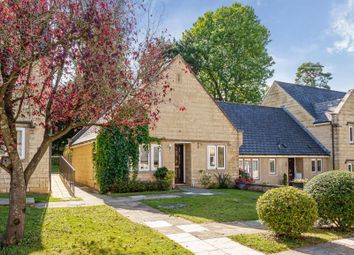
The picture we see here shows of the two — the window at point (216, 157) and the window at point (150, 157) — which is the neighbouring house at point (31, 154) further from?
the window at point (216, 157)

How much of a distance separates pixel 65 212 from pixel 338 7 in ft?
46.7

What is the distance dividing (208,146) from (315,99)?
643 inches

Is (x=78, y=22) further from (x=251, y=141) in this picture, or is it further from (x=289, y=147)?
(x=289, y=147)

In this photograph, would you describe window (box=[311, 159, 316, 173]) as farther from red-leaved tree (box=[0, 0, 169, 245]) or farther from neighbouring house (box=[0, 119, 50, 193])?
red-leaved tree (box=[0, 0, 169, 245])

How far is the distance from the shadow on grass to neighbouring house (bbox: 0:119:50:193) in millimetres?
3960

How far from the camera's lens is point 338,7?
1458 centimetres

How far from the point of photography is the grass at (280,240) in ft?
25.8

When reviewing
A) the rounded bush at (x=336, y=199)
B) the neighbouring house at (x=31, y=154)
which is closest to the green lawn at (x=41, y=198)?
the neighbouring house at (x=31, y=154)

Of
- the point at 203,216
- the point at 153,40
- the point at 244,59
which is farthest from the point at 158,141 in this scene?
the point at 244,59

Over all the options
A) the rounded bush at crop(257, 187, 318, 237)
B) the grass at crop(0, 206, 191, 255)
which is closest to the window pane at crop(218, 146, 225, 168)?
the grass at crop(0, 206, 191, 255)

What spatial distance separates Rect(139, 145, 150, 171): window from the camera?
18578mm

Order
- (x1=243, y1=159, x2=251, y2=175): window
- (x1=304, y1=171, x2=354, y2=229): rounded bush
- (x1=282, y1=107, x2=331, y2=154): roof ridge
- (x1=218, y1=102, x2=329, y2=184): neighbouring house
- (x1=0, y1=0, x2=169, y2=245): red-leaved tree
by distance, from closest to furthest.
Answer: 1. (x1=0, y1=0, x2=169, y2=245): red-leaved tree
2. (x1=304, y1=171, x2=354, y2=229): rounded bush
3. (x1=243, y1=159, x2=251, y2=175): window
4. (x1=218, y1=102, x2=329, y2=184): neighbouring house
5. (x1=282, y1=107, x2=331, y2=154): roof ridge

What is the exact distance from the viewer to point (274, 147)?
81.7ft

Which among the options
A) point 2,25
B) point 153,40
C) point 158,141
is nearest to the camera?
point 2,25
